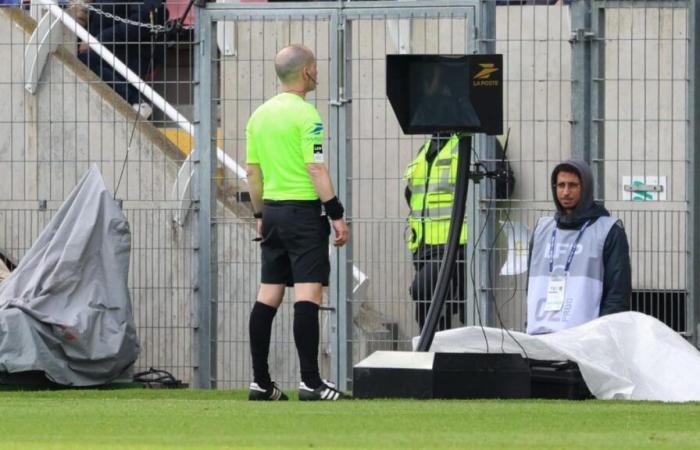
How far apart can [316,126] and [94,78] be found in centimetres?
378

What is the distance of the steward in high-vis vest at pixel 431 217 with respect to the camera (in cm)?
1272

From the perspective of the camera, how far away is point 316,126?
10.2m

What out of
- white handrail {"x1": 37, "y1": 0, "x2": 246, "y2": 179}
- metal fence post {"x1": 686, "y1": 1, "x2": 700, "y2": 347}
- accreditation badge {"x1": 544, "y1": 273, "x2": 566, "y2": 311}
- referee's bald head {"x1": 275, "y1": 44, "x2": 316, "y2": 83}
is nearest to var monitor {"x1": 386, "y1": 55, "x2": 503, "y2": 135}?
referee's bald head {"x1": 275, "y1": 44, "x2": 316, "y2": 83}

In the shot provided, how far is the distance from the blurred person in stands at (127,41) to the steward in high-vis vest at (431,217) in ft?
6.83

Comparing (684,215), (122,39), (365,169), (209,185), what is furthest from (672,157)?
(122,39)

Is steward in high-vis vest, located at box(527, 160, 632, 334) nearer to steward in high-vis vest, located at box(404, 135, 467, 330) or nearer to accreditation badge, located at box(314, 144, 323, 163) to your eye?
steward in high-vis vest, located at box(404, 135, 467, 330)

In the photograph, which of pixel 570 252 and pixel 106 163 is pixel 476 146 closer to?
pixel 570 252

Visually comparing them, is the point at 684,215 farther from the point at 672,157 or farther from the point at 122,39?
the point at 122,39

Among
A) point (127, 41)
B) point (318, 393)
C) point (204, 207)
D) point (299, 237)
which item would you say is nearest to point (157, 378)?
point (204, 207)

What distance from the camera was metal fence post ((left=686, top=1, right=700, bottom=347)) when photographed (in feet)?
40.8

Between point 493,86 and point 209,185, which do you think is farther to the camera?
point 209,185

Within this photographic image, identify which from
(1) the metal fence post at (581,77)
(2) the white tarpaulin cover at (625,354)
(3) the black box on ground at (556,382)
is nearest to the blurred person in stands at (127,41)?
(1) the metal fence post at (581,77)

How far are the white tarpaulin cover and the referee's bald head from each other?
6.44 ft

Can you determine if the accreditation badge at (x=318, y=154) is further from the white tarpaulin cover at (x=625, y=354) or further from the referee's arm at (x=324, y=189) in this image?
the white tarpaulin cover at (x=625, y=354)
